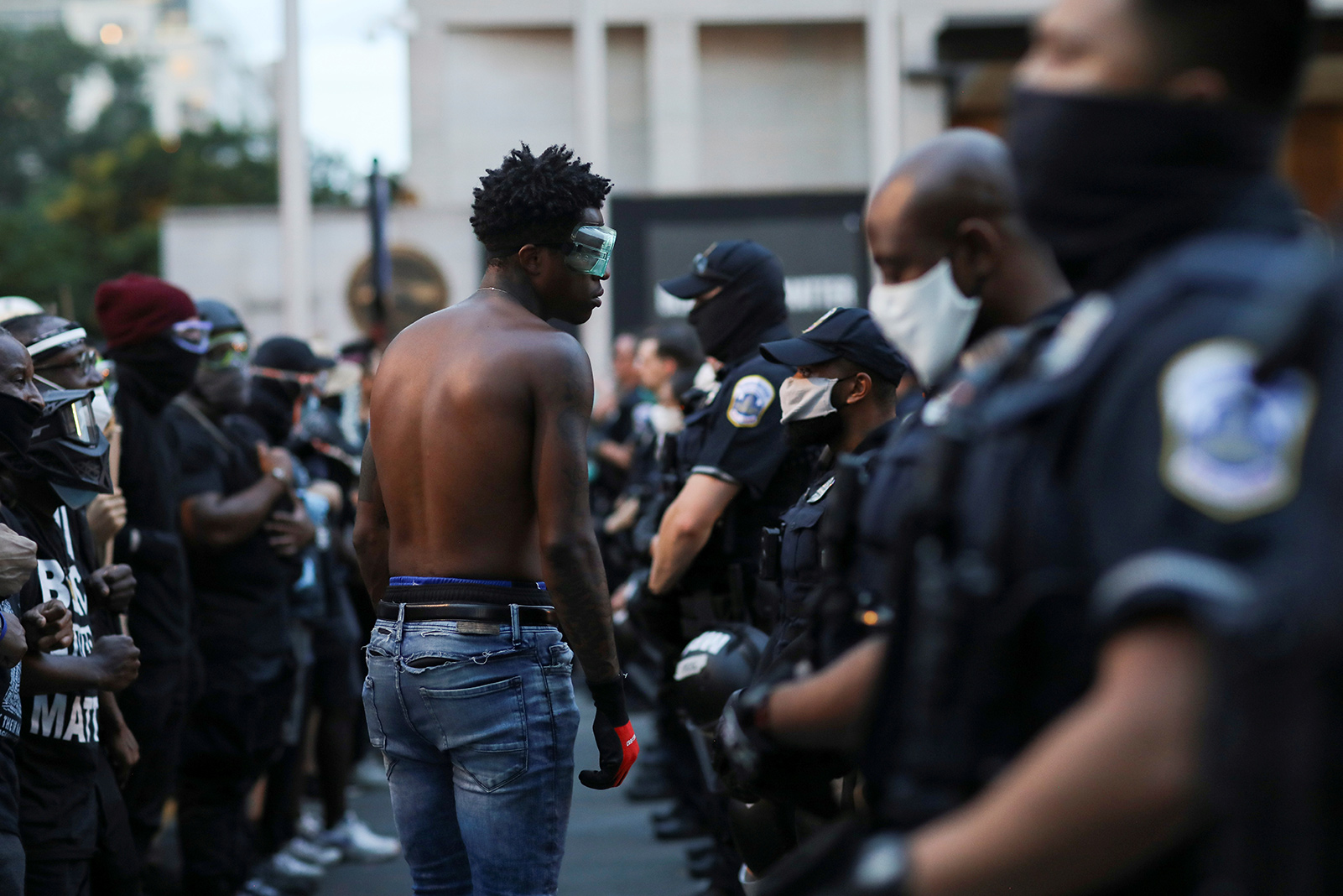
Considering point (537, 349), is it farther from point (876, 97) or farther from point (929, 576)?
point (876, 97)

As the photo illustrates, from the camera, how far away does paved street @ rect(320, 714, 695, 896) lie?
246 inches

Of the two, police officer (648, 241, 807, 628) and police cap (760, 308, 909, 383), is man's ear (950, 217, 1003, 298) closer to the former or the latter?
police cap (760, 308, 909, 383)

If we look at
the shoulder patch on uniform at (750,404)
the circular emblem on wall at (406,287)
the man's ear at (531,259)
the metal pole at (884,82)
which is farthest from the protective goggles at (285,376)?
the metal pole at (884,82)

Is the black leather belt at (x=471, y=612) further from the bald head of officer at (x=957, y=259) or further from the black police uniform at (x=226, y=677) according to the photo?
the black police uniform at (x=226, y=677)

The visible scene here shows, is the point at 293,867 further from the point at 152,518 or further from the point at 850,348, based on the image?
the point at 850,348

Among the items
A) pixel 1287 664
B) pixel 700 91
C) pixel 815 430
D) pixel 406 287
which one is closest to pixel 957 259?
pixel 1287 664

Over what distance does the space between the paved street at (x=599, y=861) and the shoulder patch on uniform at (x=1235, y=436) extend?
17.3 ft

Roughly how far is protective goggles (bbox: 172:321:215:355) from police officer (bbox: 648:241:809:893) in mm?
1852

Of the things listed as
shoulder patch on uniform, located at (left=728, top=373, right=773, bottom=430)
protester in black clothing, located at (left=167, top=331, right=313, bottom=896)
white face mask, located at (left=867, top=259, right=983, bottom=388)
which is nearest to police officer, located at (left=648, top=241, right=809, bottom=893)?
shoulder patch on uniform, located at (left=728, top=373, right=773, bottom=430)

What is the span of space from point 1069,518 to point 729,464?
3.36 meters

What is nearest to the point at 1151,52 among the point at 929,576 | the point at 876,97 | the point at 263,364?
the point at 929,576

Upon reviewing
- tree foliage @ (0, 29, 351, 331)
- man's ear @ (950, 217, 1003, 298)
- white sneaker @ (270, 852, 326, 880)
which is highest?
tree foliage @ (0, 29, 351, 331)

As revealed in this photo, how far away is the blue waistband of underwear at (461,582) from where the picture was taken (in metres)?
3.28

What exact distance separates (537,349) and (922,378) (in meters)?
1.32
